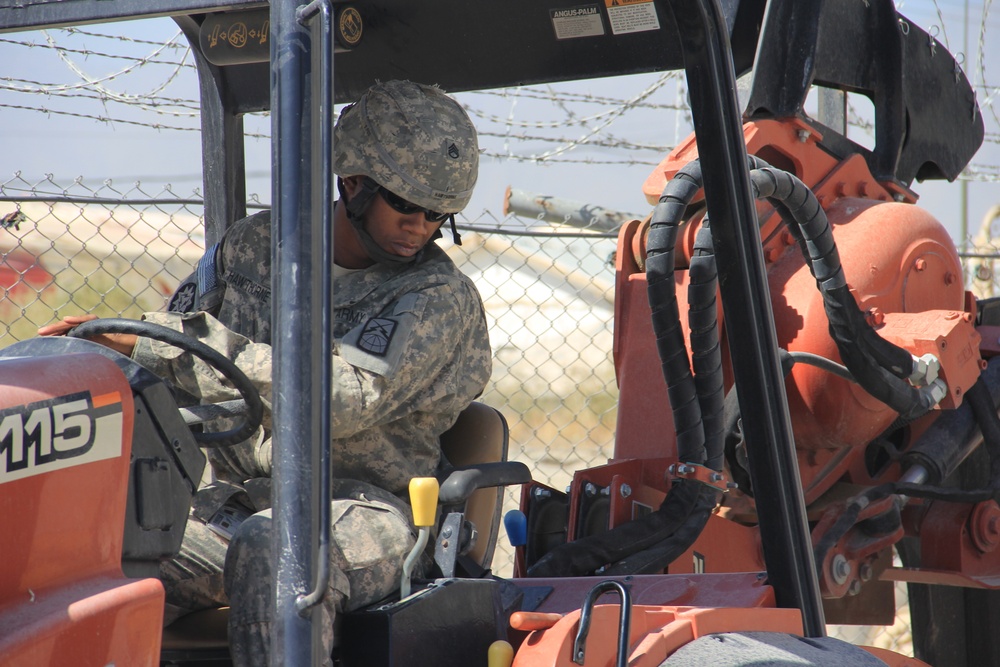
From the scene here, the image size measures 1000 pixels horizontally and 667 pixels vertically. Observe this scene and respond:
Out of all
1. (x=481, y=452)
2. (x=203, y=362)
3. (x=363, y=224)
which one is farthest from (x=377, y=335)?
(x=481, y=452)

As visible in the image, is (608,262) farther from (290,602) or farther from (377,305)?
(290,602)

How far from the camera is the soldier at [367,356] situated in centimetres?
197

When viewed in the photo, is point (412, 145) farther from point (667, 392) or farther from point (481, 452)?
point (667, 392)

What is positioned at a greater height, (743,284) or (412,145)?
(412,145)

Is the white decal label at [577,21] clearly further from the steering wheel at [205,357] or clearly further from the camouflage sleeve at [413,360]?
the steering wheel at [205,357]

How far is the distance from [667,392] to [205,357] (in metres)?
1.15

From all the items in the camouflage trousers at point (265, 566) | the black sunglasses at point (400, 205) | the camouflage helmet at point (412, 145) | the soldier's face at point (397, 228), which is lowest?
the camouflage trousers at point (265, 566)

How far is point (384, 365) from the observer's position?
2.11 meters

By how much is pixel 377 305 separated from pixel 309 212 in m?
0.99

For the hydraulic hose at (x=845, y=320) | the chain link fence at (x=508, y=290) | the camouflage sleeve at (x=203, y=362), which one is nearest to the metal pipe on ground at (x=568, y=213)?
the chain link fence at (x=508, y=290)

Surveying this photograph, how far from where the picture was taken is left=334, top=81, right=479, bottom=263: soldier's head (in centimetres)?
241

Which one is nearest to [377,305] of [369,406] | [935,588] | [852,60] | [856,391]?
[369,406]

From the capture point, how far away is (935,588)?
362 centimetres

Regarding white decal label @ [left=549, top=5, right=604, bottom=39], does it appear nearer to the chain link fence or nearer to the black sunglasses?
the black sunglasses
